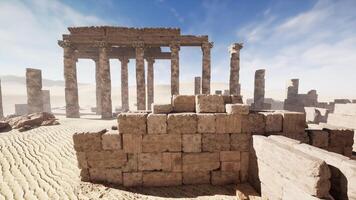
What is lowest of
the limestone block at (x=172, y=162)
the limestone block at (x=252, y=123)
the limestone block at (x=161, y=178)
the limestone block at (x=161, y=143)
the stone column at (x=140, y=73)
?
the limestone block at (x=161, y=178)

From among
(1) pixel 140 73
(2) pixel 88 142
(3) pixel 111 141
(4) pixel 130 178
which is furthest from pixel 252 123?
(1) pixel 140 73

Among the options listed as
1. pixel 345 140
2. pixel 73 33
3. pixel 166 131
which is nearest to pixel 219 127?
pixel 166 131

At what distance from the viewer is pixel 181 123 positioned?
5.30 metres

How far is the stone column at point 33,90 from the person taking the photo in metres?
18.2

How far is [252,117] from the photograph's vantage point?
212 inches

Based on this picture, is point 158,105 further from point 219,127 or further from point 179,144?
point 219,127

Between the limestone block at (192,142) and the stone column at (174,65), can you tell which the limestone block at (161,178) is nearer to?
the limestone block at (192,142)

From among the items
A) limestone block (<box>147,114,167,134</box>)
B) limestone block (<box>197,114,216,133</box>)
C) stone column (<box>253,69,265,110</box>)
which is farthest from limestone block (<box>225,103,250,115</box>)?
stone column (<box>253,69,265,110</box>)

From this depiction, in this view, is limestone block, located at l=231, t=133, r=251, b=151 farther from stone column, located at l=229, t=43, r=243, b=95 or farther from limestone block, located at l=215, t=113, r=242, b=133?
stone column, located at l=229, t=43, r=243, b=95

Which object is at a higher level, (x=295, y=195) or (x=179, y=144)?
(x=179, y=144)

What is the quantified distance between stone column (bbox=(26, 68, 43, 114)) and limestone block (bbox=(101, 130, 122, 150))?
60.7 feet

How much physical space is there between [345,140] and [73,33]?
20.4 m

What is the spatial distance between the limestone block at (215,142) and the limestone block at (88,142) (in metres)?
3.17

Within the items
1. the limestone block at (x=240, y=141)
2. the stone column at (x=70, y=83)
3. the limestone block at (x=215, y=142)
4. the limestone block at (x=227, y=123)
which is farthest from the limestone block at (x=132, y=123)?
the stone column at (x=70, y=83)
